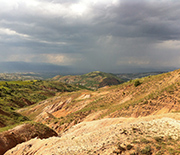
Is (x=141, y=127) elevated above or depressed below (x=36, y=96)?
above

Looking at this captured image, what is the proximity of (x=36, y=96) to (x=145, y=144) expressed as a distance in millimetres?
146430

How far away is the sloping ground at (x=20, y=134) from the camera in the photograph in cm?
2944

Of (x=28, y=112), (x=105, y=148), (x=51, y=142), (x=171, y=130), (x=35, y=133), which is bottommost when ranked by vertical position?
(x=28, y=112)

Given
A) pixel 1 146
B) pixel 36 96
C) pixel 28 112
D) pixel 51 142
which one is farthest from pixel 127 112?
pixel 36 96

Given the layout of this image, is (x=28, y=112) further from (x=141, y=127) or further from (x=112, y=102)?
(x=141, y=127)

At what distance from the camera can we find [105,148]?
15484 mm

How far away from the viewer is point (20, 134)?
32906mm

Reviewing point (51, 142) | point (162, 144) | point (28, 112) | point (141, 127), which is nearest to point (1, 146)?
point (51, 142)

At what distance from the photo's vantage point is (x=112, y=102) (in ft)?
182

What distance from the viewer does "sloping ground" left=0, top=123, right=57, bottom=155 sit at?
1159 inches

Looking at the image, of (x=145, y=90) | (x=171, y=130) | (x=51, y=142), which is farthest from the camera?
(x=145, y=90)

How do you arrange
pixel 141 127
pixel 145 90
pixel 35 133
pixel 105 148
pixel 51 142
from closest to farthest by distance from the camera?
pixel 105 148 → pixel 141 127 → pixel 51 142 → pixel 35 133 → pixel 145 90

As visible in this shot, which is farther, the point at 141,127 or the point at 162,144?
the point at 141,127

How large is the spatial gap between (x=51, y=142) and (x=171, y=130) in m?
18.8
